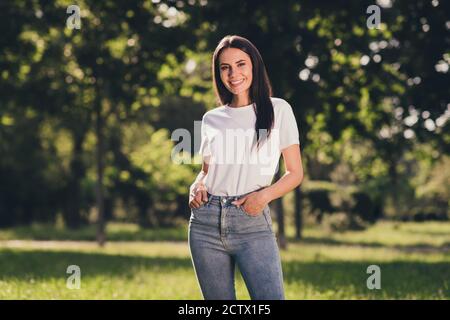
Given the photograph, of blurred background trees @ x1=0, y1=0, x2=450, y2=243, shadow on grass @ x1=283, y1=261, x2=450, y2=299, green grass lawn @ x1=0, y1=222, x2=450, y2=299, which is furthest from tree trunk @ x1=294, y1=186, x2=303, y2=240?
shadow on grass @ x1=283, y1=261, x2=450, y2=299

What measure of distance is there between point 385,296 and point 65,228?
31.5 meters

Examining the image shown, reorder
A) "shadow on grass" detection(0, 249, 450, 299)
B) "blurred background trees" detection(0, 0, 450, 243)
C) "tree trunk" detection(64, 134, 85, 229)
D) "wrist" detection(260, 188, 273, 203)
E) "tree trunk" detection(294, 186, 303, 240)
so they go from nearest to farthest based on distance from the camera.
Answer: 1. "wrist" detection(260, 188, 273, 203)
2. "shadow on grass" detection(0, 249, 450, 299)
3. "blurred background trees" detection(0, 0, 450, 243)
4. "tree trunk" detection(294, 186, 303, 240)
5. "tree trunk" detection(64, 134, 85, 229)

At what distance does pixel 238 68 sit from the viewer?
14.2 ft

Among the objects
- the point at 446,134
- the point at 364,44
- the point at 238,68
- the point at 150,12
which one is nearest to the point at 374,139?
the point at 446,134

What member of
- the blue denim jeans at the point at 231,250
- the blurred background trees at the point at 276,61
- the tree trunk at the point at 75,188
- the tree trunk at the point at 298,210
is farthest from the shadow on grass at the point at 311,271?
the tree trunk at the point at 75,188

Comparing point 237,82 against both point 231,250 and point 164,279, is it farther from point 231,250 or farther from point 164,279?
point 164,279

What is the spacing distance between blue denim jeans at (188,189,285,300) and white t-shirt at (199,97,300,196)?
0.10 metres

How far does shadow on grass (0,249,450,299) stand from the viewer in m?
10.8

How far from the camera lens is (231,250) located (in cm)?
409

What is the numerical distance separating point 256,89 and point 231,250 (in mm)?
961

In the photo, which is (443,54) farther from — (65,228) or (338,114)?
(65,228)

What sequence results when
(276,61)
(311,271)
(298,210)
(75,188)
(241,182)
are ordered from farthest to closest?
(75,188) < (298,210) < (276,61) < (311,271) < (241,182)

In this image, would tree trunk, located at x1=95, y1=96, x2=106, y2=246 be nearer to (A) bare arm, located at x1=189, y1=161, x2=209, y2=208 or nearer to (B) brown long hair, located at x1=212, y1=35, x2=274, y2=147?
(B) brown long hair, located at x1=212, y1=35, x2=274, y2=147

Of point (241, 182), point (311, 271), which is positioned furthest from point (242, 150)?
point (311, 271)
